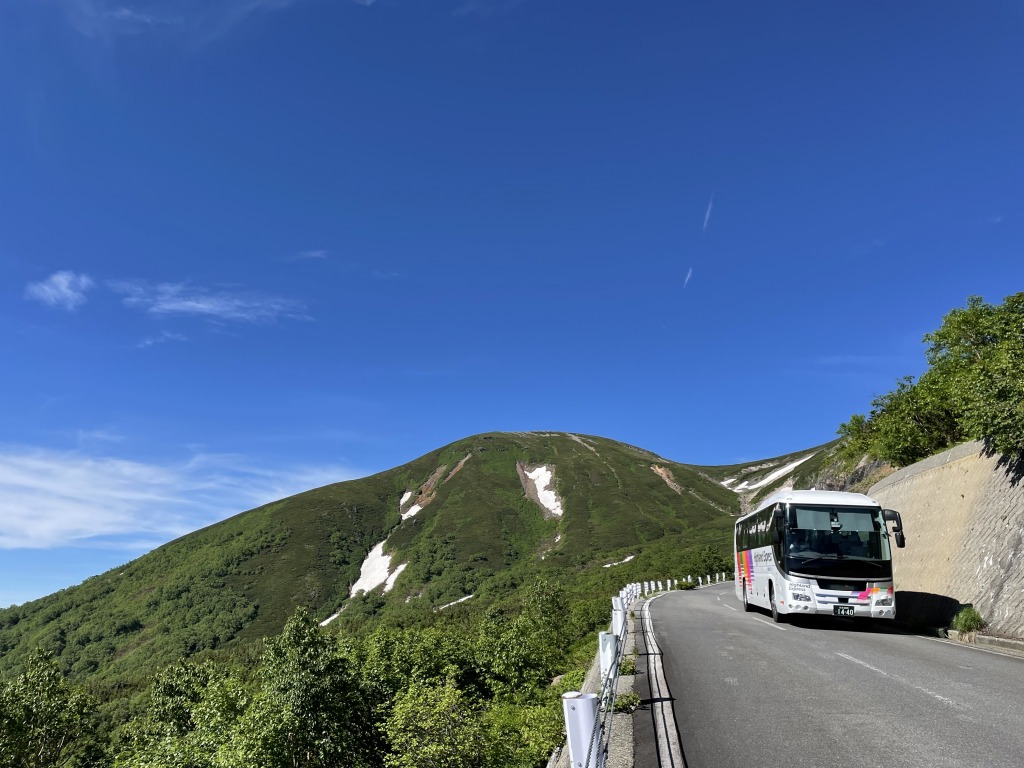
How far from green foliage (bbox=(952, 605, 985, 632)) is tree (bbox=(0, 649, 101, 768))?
6290 cm

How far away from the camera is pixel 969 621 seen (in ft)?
52.7

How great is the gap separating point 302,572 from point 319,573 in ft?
16.4

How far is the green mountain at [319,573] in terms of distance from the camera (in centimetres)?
13025

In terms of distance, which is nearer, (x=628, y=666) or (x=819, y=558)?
(x=628, y=666)

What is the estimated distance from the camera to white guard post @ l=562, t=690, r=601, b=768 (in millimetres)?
4938

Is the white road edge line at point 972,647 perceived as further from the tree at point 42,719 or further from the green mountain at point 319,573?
the green mountain at point 319,573

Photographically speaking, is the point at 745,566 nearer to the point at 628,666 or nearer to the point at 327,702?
the point at 628,666

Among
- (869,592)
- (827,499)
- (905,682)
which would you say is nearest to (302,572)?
(827,499)

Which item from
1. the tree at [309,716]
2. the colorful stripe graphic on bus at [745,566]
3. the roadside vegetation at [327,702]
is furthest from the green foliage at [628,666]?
the tree at [309,716]

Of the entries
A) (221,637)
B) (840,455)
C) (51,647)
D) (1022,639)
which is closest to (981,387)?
(1022,639)

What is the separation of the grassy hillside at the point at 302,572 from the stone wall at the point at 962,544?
80232 mm

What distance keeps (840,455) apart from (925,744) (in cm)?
5331

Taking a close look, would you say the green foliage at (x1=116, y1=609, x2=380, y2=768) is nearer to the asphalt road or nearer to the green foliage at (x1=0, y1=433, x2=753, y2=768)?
the green foliage at (x1=0, y1=433, x2=753, y2=768)

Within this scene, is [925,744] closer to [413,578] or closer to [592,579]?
[592,579]
